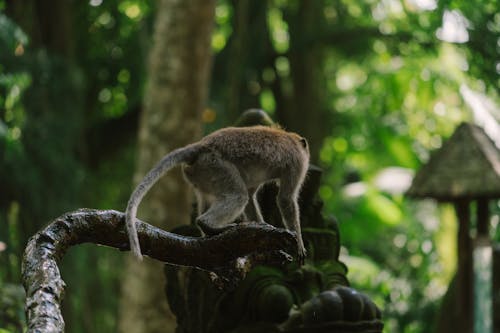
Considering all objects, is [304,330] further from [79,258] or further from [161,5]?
[79,258]

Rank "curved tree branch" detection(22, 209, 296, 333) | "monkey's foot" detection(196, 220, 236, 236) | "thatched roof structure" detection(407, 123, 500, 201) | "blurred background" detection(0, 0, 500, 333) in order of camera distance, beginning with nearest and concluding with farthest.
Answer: "curved tree branch" detection(22, 209, 296, 333) < "monkey's foot" detection(196, 220, 236, 236) < "thatched roof structure" detection(407, 123, 500, 201) < "blurred background" detection(0, 0, 500, 333)

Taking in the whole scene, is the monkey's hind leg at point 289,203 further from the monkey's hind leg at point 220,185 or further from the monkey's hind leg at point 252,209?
the monkey's hind leg at point 220,185

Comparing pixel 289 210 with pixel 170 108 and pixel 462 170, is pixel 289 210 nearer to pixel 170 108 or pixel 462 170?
pixel 462 170

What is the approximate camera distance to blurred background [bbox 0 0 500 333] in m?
9.58

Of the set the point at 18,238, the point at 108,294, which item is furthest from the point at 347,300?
the point at 108,294

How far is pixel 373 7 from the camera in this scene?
1421 centimetres

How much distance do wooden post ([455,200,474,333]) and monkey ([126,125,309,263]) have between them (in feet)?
11.8

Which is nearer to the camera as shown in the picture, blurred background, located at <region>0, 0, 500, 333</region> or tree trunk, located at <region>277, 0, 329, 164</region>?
blurred background, located at <region>0, 0, 500, 333</region>

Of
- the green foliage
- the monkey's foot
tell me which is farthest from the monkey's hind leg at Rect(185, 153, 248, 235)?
the green foliage

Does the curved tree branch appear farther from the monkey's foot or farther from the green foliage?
the green foliage

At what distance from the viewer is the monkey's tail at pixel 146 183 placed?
8.62ft

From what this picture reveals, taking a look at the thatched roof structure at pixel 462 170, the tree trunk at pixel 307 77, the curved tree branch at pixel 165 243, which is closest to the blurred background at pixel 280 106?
the tree trunk at pixel 307 77

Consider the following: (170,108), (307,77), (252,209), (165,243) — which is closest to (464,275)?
(170,108)

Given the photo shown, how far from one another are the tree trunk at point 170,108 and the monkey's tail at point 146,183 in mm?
4539
